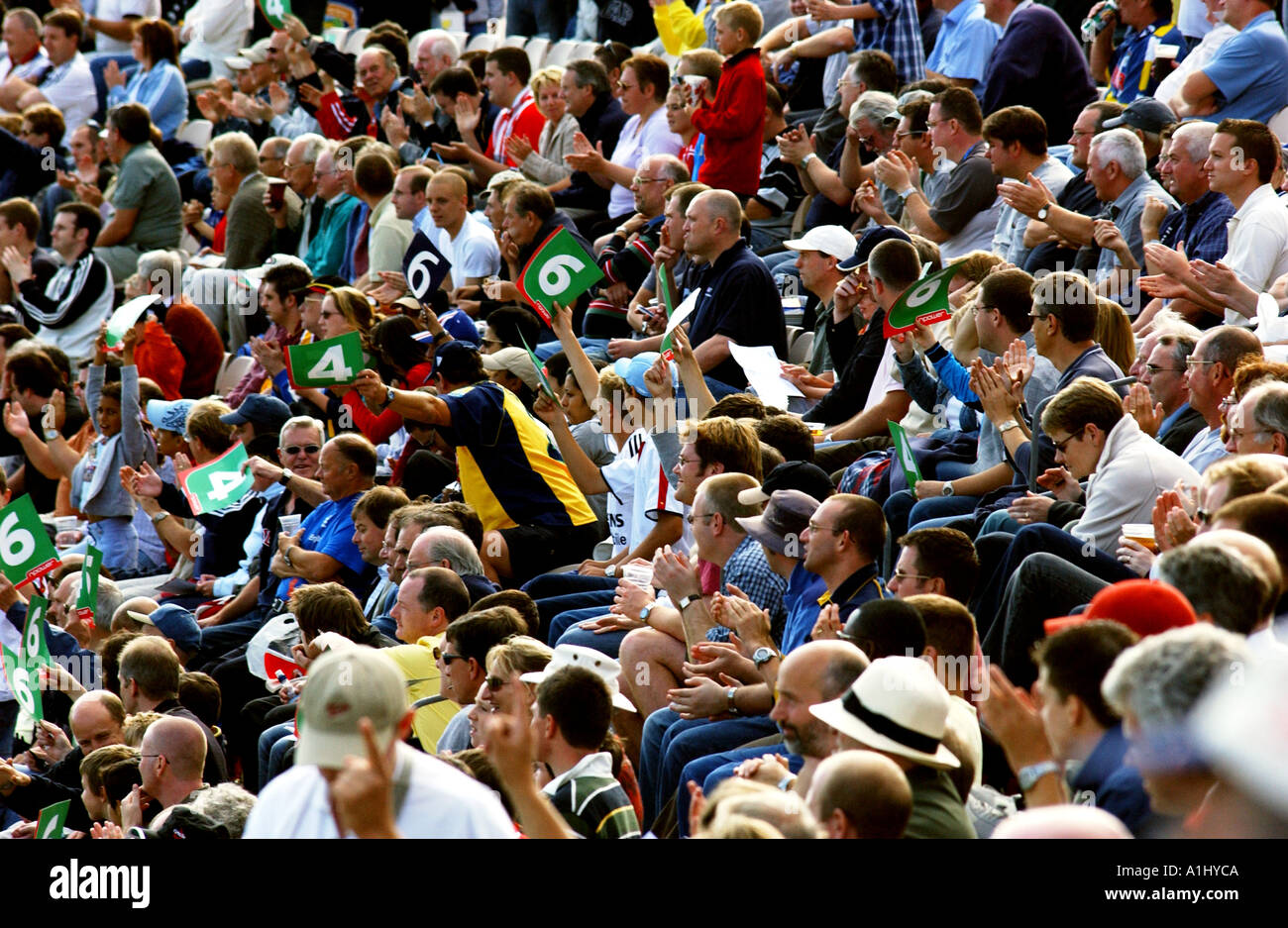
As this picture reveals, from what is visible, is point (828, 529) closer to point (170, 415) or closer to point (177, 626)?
point (177, 626)

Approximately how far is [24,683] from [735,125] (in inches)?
203

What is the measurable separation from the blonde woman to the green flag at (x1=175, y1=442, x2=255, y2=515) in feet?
13.1

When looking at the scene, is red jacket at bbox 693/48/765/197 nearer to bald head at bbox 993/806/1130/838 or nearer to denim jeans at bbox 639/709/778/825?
denim jeans at bbox 639/709/778/825

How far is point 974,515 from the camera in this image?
238 inches

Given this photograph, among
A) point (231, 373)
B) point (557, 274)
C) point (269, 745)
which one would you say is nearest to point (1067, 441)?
point (269, 745)

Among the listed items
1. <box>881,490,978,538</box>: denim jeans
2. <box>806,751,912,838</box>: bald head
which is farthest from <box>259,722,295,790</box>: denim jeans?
<box>806,751,912,838</box>: bald head

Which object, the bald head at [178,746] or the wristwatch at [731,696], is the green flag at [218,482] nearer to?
the bald head at [178,746]

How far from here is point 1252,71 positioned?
Result: 8516 mm

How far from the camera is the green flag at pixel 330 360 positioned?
779 centimetres

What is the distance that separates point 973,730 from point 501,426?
3.70 metres

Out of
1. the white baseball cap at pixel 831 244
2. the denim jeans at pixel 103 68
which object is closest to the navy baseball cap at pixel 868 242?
the white baseball cap at pixel 831 244

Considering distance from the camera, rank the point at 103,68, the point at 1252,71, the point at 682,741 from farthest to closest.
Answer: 1. the point at 103,68
2. the point at 1252,71
3. the point at 682,741

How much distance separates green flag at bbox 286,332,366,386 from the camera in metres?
7.79
